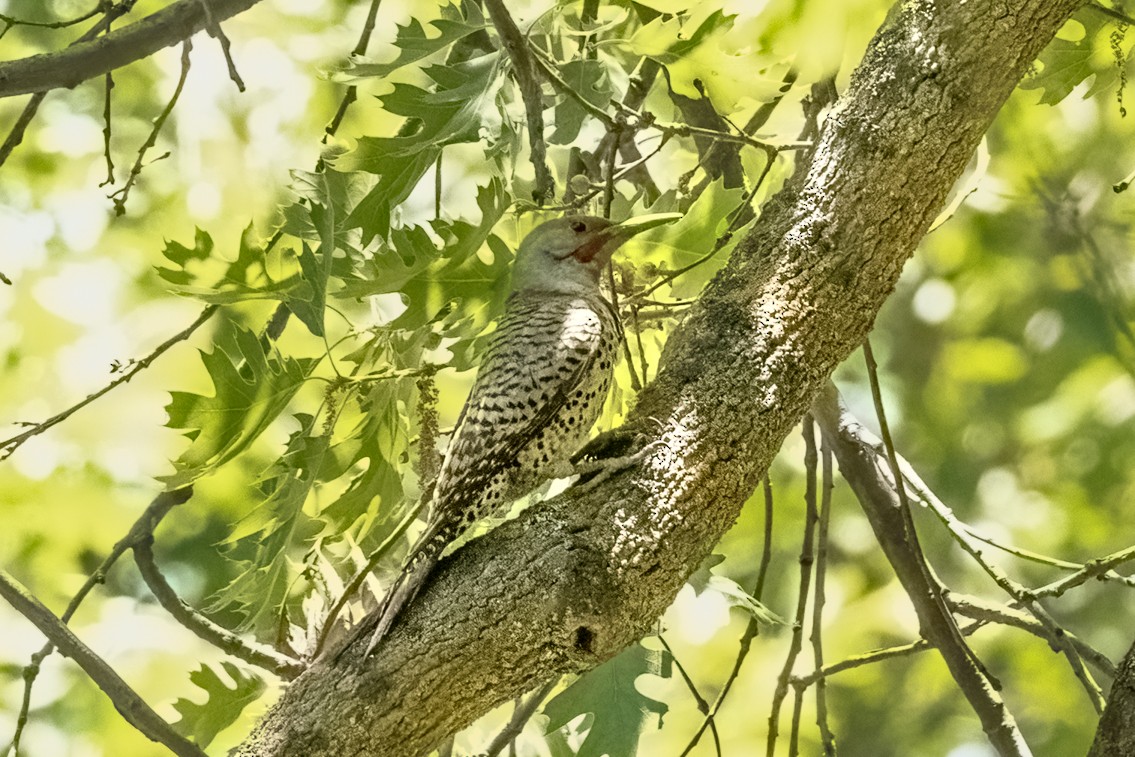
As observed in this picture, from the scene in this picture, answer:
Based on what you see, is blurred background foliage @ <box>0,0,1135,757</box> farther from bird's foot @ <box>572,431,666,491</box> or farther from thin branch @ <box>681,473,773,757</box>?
bird's foot @ <box>572,431,666,491</box>

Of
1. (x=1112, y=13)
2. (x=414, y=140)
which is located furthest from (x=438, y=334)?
(x=1112, y=13)

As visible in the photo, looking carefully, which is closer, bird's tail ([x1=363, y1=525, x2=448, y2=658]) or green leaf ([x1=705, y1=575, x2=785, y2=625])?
bird's tail ([x1=363, y1=525, x2=448, y2=658])

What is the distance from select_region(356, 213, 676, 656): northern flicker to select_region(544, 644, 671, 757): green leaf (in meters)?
0.27

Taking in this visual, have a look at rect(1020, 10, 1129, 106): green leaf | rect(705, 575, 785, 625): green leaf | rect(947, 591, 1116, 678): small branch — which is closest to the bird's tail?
rect(705, 575, 785, 625): green leaf

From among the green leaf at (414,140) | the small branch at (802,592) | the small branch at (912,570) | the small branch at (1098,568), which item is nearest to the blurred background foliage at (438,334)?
the green leaf at (414,140)

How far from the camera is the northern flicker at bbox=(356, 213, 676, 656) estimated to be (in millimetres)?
1331

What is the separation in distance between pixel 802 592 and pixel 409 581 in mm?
755

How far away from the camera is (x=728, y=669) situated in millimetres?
2266

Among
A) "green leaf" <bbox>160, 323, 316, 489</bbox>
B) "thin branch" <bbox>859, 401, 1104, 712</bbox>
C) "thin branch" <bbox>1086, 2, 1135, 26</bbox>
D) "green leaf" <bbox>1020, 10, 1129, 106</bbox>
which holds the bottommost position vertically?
"green leaf" <bbox>160, 323, 316, 489</bbox>

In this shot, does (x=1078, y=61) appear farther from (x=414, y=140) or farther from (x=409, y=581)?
(x=409, y=581)

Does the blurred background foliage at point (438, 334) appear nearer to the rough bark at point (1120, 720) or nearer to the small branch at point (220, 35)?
the small branch at point (220, 35)

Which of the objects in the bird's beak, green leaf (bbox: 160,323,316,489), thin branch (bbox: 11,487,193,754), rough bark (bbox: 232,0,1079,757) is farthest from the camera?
thin branch (bbox: 11,487,193,754)

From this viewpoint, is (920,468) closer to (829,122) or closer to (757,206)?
(757,206)

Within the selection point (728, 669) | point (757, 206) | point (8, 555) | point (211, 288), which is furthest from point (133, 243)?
point (728, 669)
